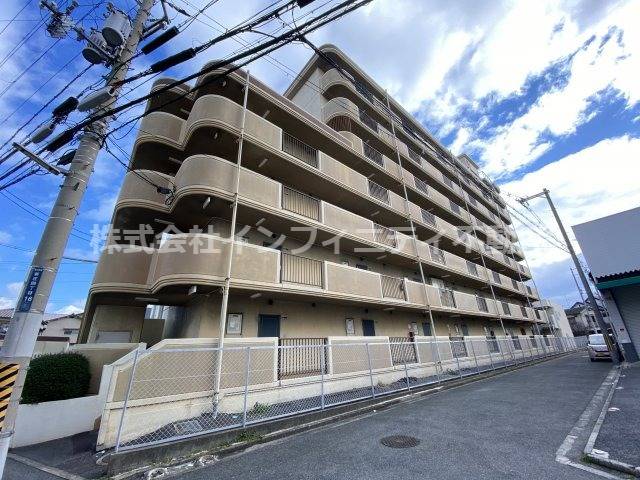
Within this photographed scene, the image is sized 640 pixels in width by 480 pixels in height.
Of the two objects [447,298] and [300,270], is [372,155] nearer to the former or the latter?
[447,298]

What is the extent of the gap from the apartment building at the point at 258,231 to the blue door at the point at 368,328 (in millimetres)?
65

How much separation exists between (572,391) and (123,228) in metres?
16.0

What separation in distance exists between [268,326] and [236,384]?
8.04ft

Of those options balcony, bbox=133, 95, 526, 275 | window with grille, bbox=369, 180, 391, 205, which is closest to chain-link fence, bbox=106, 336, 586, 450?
balcony, bbox=133, 95, 526, 275

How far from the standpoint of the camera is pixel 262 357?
308 inches

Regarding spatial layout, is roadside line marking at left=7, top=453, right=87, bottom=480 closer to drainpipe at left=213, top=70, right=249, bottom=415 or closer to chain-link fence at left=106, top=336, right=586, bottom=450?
chain-link fence at left=106, top=336, right=586, bottom=450

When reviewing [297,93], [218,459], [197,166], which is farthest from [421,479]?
[297,93]

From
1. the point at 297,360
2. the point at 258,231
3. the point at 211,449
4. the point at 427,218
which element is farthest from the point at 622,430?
the point at 427,218

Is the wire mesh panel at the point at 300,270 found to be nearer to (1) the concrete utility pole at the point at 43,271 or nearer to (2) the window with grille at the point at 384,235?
(2) the window with grille at the point at 384,235

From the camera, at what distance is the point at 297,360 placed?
8.94 meters

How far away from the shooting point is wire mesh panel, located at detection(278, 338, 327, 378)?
8.54 meters

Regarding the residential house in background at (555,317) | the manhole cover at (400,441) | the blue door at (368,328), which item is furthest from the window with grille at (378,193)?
the residential house in background at (555,317)

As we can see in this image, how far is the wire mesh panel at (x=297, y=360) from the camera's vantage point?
8.54 m

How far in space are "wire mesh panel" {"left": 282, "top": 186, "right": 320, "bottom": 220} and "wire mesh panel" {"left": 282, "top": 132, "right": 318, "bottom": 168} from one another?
1.79 metres
